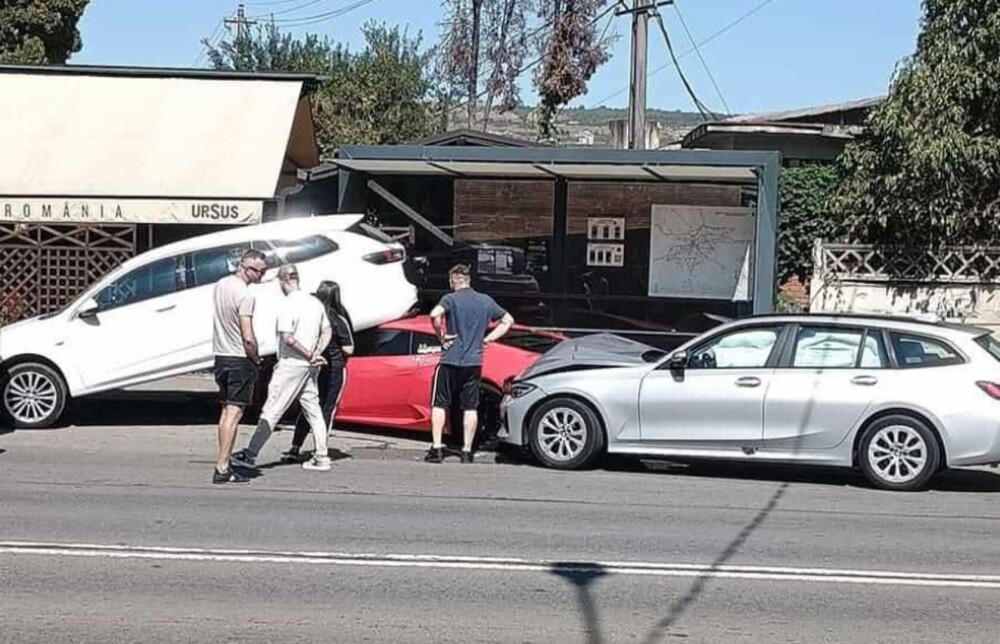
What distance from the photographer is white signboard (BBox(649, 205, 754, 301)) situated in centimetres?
1941

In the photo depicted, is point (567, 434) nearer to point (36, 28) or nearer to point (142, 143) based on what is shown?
point (142, 143)

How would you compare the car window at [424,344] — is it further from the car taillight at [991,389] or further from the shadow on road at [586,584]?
the shadow on road at [586,584]

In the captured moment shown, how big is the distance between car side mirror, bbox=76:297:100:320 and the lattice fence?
9.95 m

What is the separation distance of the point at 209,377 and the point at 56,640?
12768 millimetres

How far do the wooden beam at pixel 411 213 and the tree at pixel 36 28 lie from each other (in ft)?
38.3

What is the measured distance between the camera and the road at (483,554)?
7074mm

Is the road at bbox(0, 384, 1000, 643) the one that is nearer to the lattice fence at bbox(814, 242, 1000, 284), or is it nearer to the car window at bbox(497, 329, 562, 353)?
the car window at bbox(497, 329, 562, 353)

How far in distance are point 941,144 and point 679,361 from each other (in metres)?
7.78

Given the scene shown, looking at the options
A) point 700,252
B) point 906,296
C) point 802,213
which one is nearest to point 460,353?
point 700,252

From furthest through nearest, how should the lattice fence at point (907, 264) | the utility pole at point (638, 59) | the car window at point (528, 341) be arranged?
the utility pole at point (638, 59)
the lattice fence at point (907, 264)
the car window at point (528, 341)

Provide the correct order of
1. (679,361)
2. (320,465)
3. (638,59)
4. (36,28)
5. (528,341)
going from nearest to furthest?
(320,465) → (679,361) → (528,341) → (638,59) → (36,28)

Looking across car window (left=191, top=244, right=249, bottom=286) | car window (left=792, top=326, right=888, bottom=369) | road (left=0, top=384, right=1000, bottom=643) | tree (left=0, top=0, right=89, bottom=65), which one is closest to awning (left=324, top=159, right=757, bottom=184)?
car window (left=191, top=244, right=249, bottom=286)

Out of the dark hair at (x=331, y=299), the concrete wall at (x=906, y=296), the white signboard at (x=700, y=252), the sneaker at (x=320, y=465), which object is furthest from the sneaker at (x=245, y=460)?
the concrete wall at (x=906, y=296)

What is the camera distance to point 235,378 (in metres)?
11.4
